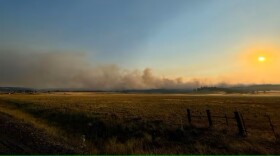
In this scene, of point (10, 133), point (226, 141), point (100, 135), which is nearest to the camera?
point (226, 141)

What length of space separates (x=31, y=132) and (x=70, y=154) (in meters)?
9.15

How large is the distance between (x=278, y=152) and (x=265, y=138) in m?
3.95

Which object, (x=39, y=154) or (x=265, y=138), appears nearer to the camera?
(x=39, y=154)

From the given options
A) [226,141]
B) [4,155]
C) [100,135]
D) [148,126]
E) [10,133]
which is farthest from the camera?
[148,126]

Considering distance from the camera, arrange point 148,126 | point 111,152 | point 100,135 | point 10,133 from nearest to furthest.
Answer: point 111,152 → point 10,133 → point 100,135 → point 148,126

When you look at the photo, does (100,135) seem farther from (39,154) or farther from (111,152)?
(39,154)

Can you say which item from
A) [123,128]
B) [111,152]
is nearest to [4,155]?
[111,152]

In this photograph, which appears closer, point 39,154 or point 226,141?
point 39,154

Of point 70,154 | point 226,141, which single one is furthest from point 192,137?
point 70,154

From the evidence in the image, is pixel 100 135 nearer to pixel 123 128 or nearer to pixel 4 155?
pixel 123 128

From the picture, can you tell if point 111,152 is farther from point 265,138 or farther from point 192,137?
point 265,138

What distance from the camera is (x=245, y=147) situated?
18328 millimetres

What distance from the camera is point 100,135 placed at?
26141 millimetres

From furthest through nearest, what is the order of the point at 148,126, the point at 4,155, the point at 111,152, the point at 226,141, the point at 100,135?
the point at 148,126 → the point at 100,135 → the point at 226,141 → the point at 111,152 → the point at 4,155
